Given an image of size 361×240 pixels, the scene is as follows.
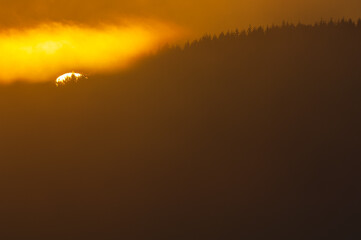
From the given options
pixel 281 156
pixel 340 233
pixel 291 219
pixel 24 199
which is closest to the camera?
pixel 340 233

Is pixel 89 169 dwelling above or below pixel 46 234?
above

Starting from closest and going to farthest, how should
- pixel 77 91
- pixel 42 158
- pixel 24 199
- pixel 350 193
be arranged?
1. pixel 350 193
2. pixel 24 199
3. pixel 42 158
4. pixel 77 91

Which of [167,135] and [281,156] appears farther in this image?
[167,135]

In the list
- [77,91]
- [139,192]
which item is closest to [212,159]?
[139,192]

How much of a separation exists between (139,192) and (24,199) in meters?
7.25

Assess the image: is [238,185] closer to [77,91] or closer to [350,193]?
[350,193]

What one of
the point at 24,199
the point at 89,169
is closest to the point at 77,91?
the point at 89,169

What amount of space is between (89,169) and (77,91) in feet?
77.6

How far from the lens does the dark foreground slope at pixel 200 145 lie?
32.0 meters

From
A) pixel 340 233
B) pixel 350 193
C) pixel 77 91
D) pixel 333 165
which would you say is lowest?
pixel 340 233

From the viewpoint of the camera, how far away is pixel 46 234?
1219 inches

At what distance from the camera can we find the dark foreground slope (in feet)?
105

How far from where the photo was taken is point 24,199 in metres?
36.7

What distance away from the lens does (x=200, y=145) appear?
46.3m
